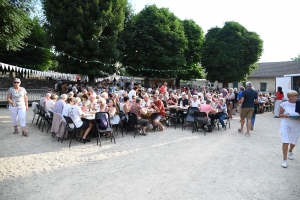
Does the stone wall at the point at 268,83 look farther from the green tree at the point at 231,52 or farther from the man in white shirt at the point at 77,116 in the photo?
the man in white shirt at the point at 77,116

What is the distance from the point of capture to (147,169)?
16.4ft

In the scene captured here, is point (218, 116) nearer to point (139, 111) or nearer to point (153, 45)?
point (139, 111)

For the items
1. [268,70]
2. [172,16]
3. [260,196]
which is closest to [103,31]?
[172,16]

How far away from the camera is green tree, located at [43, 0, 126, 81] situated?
19.6 meters

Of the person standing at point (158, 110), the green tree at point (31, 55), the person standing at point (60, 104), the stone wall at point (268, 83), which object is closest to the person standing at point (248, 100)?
the person standing at point (158, 110)

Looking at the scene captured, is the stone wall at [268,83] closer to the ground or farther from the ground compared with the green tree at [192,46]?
closer to the ground

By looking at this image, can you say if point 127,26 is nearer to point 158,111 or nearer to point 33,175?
point 158,111

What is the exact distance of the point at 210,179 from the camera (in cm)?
452

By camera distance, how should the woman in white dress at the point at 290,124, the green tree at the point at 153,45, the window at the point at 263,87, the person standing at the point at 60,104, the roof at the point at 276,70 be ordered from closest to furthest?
the woman in white dress at the point at 290,124, the person standing at the point at 60,104, the green tree at the point at 153,45, the roof at the point at 276,70, the window at the point at 263,87

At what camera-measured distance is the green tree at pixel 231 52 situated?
1099 inches

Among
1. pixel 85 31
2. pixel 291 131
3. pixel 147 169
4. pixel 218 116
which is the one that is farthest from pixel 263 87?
pixel 147 169

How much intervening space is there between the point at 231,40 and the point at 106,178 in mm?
27379

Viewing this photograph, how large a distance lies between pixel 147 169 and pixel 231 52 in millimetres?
25847

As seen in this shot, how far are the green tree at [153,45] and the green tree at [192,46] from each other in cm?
473
